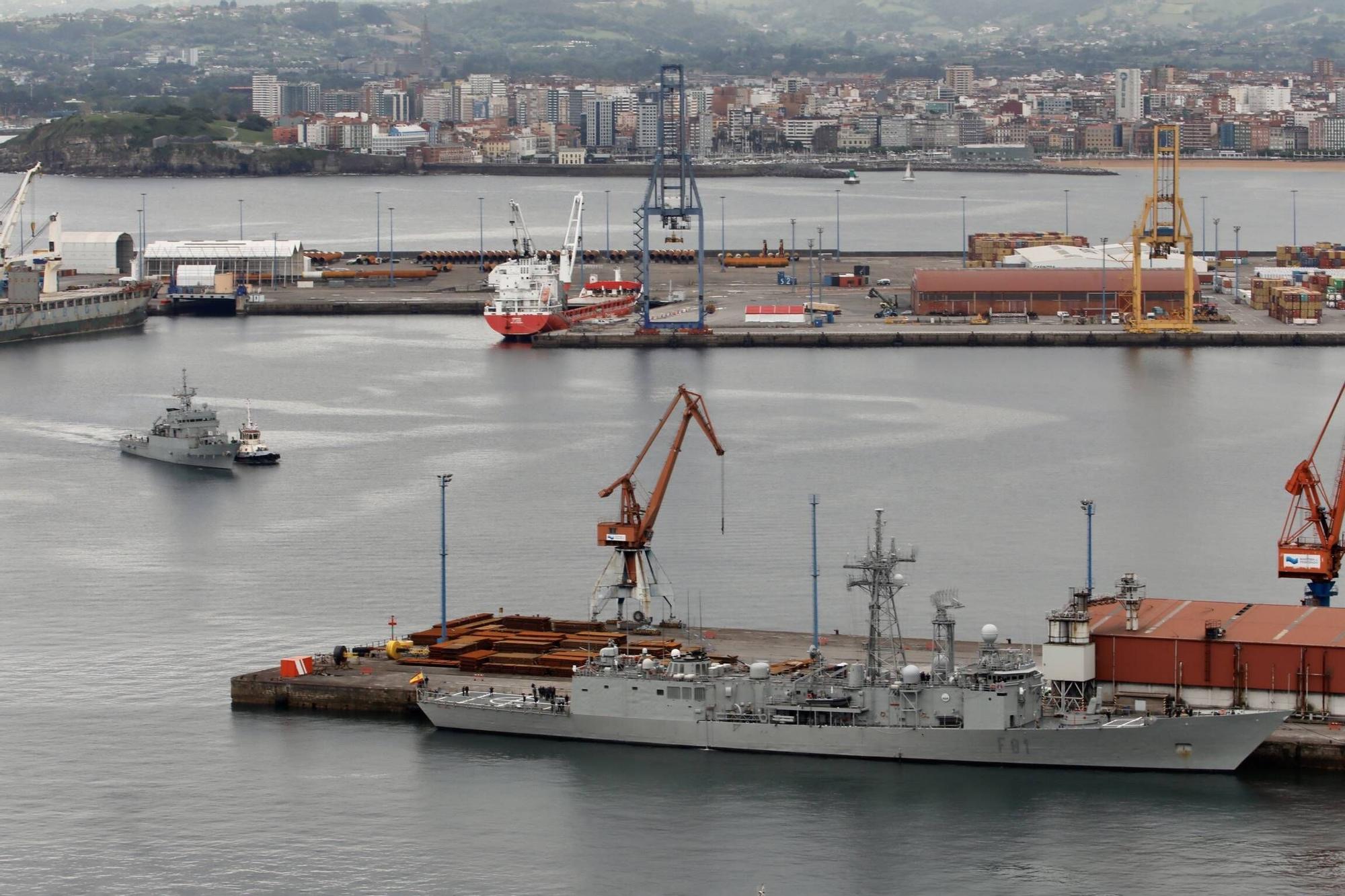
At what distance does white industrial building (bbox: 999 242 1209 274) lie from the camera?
58781 millimetres

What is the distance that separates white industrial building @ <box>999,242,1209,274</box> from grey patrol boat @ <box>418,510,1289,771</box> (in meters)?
38.3

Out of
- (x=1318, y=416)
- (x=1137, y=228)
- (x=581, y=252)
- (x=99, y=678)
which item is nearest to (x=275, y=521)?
(x=99, y=678)

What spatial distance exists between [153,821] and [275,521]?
491 inches

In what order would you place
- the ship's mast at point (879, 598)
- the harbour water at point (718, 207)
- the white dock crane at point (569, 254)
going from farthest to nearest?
the harbour water at point (718, 207)
the white dock crane at point (569, 254)
the ship's mast at point (879, 598)

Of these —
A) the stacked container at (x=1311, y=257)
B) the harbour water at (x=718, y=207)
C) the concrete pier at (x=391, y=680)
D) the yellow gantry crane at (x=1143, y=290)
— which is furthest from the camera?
the harbour water at (x=718, y=207)

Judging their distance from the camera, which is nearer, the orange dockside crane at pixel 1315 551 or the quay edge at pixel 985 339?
the orange dockside crane at pixel 1315 551

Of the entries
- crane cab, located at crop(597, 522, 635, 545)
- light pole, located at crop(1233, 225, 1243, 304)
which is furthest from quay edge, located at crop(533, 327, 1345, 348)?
crane cab, located at crop(597, 522, 635, 545)

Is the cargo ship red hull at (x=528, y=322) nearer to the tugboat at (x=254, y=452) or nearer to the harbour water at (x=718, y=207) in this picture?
the harbour water at (x=718, y=207)

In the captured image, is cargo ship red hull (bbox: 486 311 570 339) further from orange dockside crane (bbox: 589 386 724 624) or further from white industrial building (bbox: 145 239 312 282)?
orange dockside crane (bbox: 589 386 724 624)

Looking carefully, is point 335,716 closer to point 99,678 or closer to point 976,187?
point 99,678

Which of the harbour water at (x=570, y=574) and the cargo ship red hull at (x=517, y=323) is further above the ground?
the cargo ship red hull at (x=517, y=323)

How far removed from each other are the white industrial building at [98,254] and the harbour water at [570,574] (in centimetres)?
1565

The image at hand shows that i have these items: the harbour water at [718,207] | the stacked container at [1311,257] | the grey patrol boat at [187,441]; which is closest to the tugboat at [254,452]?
the grey patrol boat at [187,441]

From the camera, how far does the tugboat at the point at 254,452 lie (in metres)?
36.4
